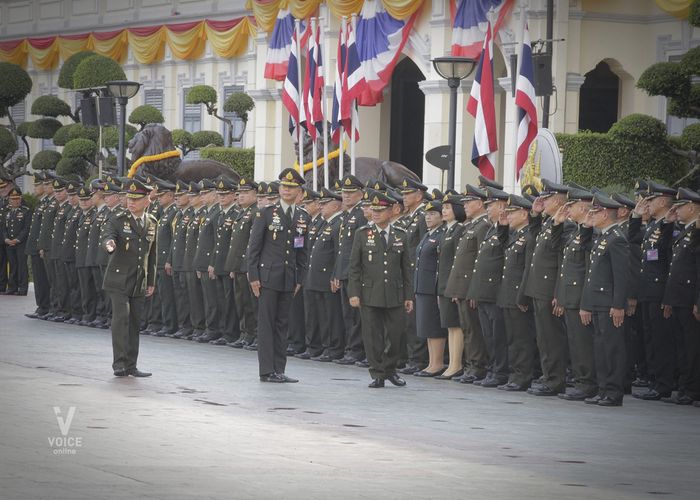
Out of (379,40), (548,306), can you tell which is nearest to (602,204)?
(548,306)

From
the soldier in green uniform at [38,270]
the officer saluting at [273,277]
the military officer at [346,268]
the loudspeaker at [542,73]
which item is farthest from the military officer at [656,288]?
the soldier in green uniform at [38,270]

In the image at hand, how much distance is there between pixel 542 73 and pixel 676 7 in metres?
5.68

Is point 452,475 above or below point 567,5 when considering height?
below

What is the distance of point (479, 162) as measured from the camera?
22.2 meters

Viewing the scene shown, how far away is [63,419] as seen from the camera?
11773 millimetres

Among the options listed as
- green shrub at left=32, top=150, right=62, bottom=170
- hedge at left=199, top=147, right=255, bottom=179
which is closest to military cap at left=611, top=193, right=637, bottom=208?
hedge at left=199, top=147, right=255, bottom=179

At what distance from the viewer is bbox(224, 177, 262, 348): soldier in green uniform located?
18531 millimetres

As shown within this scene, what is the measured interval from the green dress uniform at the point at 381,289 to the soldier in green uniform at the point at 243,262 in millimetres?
3636

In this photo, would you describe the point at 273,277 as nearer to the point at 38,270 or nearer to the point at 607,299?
the point at 607,299

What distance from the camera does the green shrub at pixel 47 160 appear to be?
4347cm

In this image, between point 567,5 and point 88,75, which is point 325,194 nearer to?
point 567,5

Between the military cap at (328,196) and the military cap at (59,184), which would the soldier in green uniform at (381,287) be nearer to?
the military cap at (328,196)

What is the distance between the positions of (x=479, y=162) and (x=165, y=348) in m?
5.88

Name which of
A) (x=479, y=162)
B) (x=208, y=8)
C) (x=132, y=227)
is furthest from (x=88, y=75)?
(x=132, y=227)
